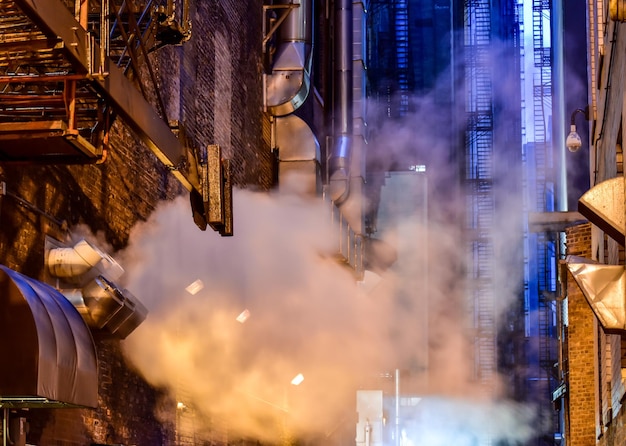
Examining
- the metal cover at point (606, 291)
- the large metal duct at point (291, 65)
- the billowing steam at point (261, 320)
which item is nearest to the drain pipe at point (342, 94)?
the billowing steam at point (261, 320)

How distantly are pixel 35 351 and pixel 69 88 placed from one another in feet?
5.62

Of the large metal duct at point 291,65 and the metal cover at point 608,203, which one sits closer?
the metal cover at point 608,203

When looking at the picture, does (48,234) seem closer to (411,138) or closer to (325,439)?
(325,439)

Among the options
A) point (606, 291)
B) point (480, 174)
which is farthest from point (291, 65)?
point (480, 174)

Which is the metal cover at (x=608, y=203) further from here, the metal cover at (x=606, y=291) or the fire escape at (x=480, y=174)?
the fire escape at (x=480, y=174)

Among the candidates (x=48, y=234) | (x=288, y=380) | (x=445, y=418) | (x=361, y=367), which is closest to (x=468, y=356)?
(x=445, y=418)

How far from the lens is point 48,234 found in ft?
31.2

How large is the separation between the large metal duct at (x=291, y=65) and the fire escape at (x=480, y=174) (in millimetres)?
24108

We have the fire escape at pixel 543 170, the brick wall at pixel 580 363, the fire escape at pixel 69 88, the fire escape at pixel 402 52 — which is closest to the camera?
the fire escape at pixel 69 88

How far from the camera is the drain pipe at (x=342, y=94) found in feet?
67.9

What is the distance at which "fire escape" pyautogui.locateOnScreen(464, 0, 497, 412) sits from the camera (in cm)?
4197

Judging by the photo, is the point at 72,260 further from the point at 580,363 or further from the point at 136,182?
the point at 580,363

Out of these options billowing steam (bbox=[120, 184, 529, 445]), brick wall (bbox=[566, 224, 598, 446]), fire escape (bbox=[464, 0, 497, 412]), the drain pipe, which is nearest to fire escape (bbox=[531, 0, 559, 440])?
fire escape (bbox=[464, 0, 497, 412])

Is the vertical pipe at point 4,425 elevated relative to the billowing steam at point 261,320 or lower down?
elevated
